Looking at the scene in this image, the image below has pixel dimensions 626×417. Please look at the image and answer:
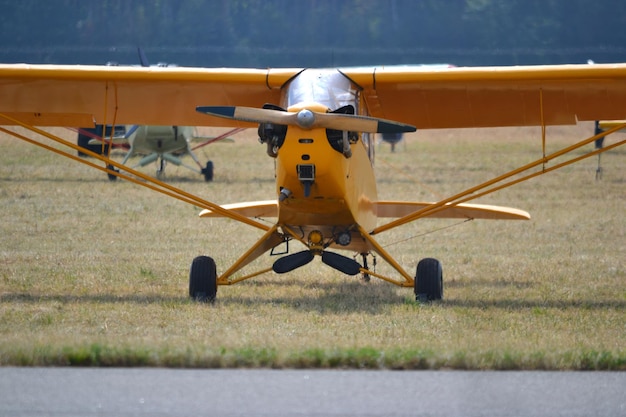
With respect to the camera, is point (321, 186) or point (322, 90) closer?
point (321, 186)

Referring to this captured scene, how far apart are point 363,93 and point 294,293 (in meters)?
2.05

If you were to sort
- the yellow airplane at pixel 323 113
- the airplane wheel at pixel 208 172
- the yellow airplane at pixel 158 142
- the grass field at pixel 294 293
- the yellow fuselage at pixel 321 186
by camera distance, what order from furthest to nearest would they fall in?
the airplane wheel at pixel 208 172 < the yellow airplane at pixel 158 142 < the yellow airplane at pixel 323 113 < the yellow fuselage at pixel 321 186 < the grass field at pixel 294 293

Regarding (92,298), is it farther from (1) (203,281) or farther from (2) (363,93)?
(2) (363,93)

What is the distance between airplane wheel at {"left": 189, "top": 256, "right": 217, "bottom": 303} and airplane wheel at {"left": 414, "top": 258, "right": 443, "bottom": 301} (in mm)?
1856

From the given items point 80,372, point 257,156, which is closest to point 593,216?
point 80,372

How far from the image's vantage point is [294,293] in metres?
10.3

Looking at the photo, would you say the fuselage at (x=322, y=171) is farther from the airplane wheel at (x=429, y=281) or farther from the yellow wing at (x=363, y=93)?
the airplane wheel at (x=429, y=281)

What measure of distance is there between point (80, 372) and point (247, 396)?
1.15 m

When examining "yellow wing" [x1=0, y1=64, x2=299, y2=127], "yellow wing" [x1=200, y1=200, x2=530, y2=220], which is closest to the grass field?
"yellow wing" [x1=200, y1=200, x2=530, y2=220]

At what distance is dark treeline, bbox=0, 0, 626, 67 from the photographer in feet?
173

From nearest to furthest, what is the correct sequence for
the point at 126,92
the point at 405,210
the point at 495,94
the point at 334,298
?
the point at 334,298 < the point at 495,94 < the point at 126,92 < the point at 405,210

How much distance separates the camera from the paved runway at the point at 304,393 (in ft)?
17.8

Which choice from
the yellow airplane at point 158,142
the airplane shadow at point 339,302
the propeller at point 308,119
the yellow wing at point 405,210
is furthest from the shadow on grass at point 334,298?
the yellow airplane at point 158,142

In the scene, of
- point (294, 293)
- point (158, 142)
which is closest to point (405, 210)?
point (294, 293)
